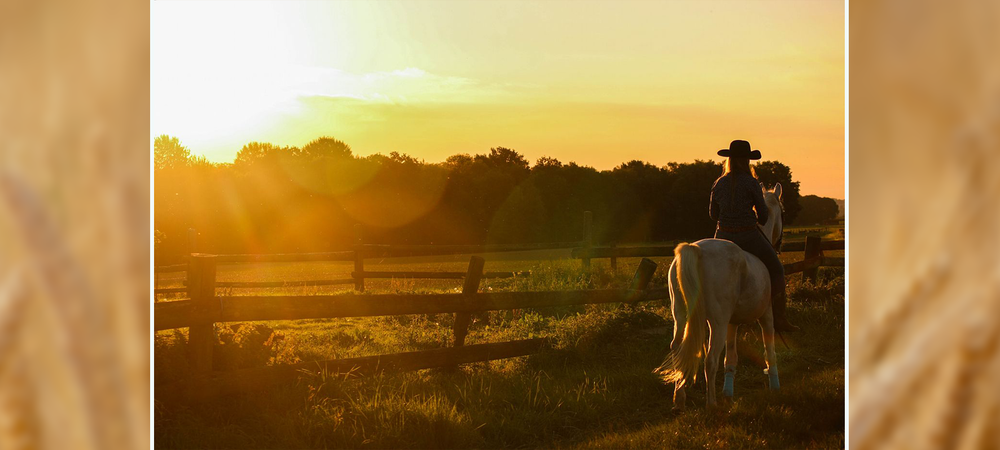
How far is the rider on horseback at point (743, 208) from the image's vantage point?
15.7 feet

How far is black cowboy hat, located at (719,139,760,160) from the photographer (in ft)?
15.4

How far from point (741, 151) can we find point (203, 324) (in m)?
4.44

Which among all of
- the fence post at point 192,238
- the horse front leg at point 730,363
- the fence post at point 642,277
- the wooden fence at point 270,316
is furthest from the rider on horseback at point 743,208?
the fence post at point 192,238

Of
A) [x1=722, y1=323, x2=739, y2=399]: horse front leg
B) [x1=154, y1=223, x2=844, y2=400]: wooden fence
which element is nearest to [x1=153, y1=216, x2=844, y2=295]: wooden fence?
[x1=154, y1=223, x2=844, y2=400]: wooden fence

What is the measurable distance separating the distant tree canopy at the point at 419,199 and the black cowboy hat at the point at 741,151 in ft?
36.1

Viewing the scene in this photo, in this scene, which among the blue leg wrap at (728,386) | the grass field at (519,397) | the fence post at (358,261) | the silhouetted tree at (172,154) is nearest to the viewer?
the grass field at (519,397)

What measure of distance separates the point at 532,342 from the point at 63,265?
5723mm

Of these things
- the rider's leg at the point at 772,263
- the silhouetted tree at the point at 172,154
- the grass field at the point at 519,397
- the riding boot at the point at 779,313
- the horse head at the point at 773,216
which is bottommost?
the grass field at the point at 519,397

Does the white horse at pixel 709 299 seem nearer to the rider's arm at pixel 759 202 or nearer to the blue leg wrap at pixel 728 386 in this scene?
the blue leg wrap at pixel 728 386

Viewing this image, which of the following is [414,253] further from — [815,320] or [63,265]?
[63,265]

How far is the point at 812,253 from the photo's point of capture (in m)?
11.1

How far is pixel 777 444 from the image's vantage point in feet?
12.4

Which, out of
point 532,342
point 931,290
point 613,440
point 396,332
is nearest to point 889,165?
point 931,290

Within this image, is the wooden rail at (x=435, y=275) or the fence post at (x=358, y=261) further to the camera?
the fence post at (x=358, y=261)
